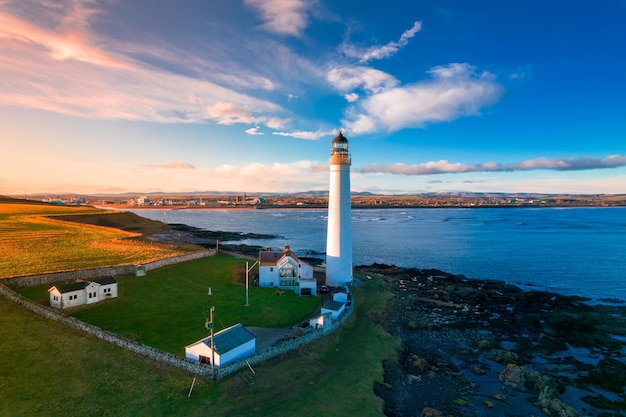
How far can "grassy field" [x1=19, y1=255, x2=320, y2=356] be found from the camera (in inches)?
830

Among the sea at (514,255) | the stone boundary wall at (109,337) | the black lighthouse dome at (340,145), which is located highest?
the black lighthouse dome at (340,145)

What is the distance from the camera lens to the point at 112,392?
15.2 m

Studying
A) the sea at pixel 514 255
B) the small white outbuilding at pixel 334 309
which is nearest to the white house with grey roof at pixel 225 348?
the small white outbuilding at pixel 334 309

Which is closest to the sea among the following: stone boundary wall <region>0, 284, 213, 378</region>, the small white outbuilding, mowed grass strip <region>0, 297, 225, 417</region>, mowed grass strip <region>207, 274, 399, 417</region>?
the small white outbuilding

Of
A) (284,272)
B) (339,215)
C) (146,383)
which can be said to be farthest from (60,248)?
(146,383)

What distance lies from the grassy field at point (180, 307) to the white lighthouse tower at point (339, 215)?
4778 mm

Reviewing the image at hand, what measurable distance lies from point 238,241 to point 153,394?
216 ft

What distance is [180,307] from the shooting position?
2547cm

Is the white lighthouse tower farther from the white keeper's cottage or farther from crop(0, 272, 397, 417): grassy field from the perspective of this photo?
crop(0, 272, 397, 417): grassy field

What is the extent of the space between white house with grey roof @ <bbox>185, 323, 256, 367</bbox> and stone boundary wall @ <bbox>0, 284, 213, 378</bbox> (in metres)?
0.61

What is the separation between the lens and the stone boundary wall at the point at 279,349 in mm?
16930

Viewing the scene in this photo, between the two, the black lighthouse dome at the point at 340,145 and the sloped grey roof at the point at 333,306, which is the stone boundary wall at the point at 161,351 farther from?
the black lighthouse dome at the point at 340,145

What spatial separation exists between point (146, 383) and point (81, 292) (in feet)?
40.3

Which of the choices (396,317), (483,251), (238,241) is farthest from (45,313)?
(483,251)
